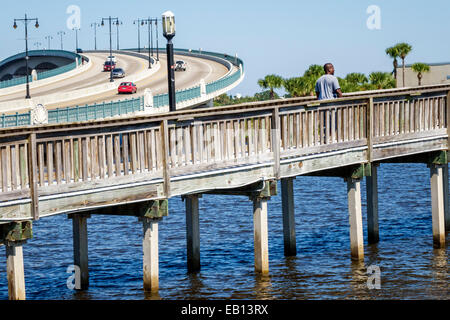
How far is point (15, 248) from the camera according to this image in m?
15.8

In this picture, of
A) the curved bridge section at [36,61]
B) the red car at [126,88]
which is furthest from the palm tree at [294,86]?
the curved bridge section at [36,61]

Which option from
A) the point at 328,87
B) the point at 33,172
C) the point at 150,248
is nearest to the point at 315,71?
the point at 328,87

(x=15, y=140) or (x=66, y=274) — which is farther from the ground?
(x=15, y=140)

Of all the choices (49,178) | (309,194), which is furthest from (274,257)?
(309,194)

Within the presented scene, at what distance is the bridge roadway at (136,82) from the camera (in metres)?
73.7

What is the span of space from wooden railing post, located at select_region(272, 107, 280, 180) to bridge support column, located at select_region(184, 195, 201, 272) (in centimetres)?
219

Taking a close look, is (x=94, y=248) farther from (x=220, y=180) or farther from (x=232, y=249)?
(x=220, y=180)

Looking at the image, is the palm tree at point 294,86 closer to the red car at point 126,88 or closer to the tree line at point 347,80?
the tree line at point 347,80

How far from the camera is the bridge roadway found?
73688 millimetres

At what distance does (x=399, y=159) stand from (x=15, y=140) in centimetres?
1296

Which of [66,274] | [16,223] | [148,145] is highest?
[148,145]

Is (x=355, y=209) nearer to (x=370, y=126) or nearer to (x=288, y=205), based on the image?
(x=370, y=126)

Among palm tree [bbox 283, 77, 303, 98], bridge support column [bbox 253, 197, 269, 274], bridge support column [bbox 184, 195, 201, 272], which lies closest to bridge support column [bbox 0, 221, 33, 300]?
bridge support column [bbox 253, 197, 269, 274]

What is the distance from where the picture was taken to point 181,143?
60.4ft
